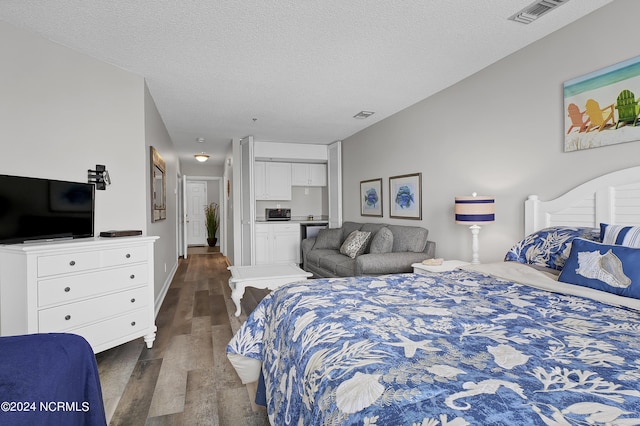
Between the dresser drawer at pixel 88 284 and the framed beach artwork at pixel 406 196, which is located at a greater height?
the framed beach artwork at pixel 406 196

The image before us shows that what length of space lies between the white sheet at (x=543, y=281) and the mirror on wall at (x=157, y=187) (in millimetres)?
3167

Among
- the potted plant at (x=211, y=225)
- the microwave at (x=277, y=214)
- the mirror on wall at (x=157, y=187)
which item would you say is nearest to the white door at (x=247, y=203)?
the microwave at (x=277, y=214)

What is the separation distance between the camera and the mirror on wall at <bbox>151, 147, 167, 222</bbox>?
12.0 ft

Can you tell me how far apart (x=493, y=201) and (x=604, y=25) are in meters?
1.38

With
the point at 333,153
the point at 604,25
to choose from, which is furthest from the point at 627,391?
the point at 333,153

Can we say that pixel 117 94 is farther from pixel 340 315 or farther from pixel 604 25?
pixel 604 25

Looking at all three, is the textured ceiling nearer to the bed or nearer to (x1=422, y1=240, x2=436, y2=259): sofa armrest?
the bed

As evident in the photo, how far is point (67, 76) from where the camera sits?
266 centimetres

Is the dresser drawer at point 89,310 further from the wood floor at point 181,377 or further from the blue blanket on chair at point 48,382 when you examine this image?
the blue blanket on chair at point 48,382

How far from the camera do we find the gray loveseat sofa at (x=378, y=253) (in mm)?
3631

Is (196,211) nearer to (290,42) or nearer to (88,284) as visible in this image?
(88,284)

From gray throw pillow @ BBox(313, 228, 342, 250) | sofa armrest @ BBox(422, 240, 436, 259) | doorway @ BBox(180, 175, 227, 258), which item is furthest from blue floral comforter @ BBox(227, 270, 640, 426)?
doorway @ BBox(180, 175, 227, 258)

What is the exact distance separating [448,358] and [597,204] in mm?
2010

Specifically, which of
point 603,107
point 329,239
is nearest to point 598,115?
point 603,107
